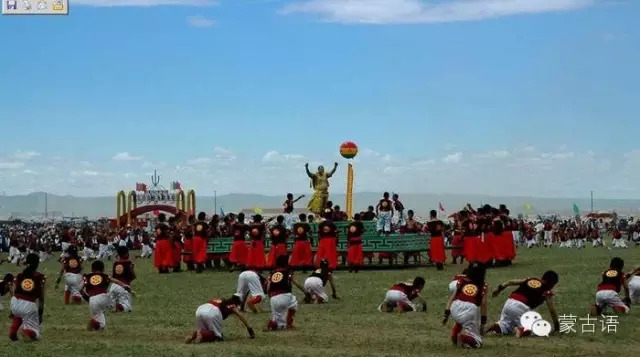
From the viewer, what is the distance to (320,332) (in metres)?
18.3

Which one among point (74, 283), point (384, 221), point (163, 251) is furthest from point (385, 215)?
point (74, 283)

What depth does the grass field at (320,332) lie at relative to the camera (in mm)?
15953

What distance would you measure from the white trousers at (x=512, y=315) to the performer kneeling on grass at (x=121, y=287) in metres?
9.06

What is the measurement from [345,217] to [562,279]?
10.5 m

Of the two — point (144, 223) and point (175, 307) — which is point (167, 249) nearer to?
point (175, 307)

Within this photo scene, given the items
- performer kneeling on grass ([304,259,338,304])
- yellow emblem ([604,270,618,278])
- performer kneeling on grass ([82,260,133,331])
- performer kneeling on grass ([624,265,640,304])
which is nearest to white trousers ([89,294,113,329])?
performer kneeling on grass ([82,260,133,331])

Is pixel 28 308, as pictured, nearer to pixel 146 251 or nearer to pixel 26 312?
pixel 26 312

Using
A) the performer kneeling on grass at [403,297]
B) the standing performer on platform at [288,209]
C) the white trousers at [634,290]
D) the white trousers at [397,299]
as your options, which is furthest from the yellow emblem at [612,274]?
the standing performer on platform at [288,209]

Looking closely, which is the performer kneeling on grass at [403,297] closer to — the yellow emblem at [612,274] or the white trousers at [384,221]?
the yellow emblem at [612,274]

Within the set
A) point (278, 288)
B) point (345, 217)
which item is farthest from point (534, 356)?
point (345, 217)

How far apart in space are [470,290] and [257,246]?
1670 cm

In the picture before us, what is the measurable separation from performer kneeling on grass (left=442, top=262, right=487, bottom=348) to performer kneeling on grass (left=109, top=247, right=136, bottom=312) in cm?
888

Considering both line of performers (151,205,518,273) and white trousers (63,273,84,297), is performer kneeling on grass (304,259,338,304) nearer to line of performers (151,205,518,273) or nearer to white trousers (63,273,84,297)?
white trousers (63,273,84,297)

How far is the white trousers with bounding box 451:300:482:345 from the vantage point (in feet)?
52.8
